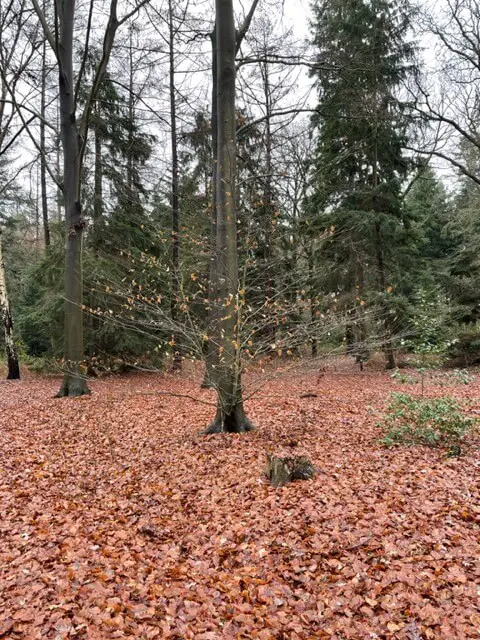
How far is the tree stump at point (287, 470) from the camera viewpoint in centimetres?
428

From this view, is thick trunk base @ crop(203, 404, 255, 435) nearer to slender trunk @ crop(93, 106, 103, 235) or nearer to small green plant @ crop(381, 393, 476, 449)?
small green plant @ crop(381, 393, 476, 449)

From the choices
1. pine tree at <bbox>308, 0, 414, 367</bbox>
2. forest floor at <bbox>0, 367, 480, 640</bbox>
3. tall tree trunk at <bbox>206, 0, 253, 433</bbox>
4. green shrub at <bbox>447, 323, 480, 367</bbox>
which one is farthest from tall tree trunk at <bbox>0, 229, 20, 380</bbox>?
green shrub at <bbox>447, 323, 480, 367</bbox>

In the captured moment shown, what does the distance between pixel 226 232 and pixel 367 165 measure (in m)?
9.11

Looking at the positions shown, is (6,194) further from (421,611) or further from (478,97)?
(421,611)

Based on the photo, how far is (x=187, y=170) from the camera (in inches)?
537

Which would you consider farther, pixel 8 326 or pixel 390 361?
pixel 390 361

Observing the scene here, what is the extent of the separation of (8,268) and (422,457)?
17902 mm

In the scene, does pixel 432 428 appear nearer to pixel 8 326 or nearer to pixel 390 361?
pixel 390 361

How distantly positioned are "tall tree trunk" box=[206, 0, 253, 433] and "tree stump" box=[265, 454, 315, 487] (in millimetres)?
1460

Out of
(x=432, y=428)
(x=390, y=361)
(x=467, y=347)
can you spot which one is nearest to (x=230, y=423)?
(x=432, y=428)

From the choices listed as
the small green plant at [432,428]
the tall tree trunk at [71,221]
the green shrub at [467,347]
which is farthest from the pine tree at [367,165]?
the tall tree trunk at [71,221]

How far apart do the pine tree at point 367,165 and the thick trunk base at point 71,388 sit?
7.87 metres

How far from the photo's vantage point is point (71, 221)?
9.00 m

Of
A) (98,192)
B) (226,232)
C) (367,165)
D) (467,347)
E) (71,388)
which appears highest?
(367,165)
